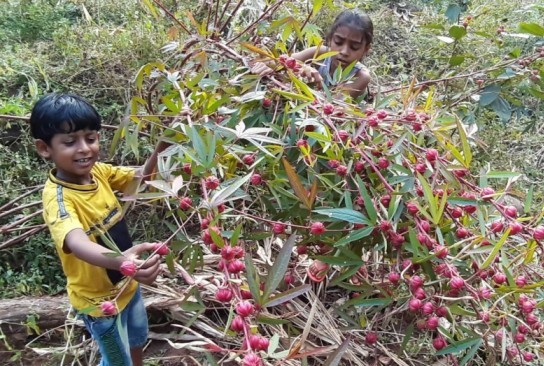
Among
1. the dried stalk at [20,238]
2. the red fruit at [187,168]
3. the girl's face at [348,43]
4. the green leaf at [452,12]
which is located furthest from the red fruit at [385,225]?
the green leaf at [452,12]

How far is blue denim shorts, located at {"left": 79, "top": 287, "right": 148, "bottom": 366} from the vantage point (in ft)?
4.75

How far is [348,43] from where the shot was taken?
220 centimetres

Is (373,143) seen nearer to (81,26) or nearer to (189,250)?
(189,250)

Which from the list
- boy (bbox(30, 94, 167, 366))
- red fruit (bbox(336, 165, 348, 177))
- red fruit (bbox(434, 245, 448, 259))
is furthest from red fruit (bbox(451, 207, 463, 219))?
boy (bbox(30, 94, 167, 366))

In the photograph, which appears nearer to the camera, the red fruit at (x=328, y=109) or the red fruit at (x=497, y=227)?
the red fruit at (x=497, y=227)

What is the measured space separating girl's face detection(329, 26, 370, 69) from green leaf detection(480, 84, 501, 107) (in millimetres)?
544

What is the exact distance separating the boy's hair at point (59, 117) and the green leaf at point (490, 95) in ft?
5.15

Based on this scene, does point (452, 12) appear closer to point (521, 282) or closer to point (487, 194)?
point (487, 194)

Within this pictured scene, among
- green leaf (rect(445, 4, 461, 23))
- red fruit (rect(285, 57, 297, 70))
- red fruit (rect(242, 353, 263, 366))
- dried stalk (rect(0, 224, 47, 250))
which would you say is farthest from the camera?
green leaf (rect(445, 4, 461, 23))

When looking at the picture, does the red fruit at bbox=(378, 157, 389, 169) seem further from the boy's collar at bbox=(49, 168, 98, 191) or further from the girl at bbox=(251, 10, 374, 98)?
the girl at bbox=(251, 10, 374, 98)

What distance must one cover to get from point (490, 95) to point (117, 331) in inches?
66.8

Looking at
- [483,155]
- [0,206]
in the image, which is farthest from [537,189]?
[0,206]

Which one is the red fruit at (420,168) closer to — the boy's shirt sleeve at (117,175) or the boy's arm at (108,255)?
the boy's arm at (108,255)

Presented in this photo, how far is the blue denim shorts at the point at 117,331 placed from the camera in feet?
4.75
